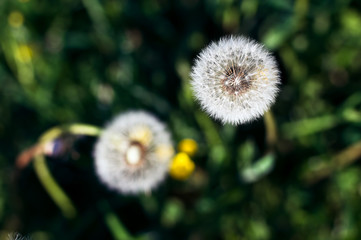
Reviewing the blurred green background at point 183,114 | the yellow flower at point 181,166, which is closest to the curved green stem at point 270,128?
the blurred green background at point 183,114

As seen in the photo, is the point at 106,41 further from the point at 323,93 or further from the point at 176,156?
the point at 323,93

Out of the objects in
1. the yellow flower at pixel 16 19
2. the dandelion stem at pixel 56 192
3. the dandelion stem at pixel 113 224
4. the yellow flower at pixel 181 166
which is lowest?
the dandelion stem at pixel 113 224

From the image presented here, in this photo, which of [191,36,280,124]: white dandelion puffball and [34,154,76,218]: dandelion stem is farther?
[34,154,76,218]: dandelion stem

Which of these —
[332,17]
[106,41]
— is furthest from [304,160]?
[106,41]

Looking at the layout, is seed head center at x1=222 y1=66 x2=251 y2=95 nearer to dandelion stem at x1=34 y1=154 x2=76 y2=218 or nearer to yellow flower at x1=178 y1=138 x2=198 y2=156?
yellow flower at x1=178 y1=138 x2=198 y2=156

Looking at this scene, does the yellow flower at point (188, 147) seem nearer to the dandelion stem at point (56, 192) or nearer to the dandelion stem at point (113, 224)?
the dandelion stem at point (113, 224)

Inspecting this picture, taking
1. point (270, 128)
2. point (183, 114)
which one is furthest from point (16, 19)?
point (270, 128)

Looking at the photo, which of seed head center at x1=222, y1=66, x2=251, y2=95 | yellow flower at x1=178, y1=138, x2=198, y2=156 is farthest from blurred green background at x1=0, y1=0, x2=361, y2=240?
seed head center at x1=222, y1=66, x2=251, y2=95
